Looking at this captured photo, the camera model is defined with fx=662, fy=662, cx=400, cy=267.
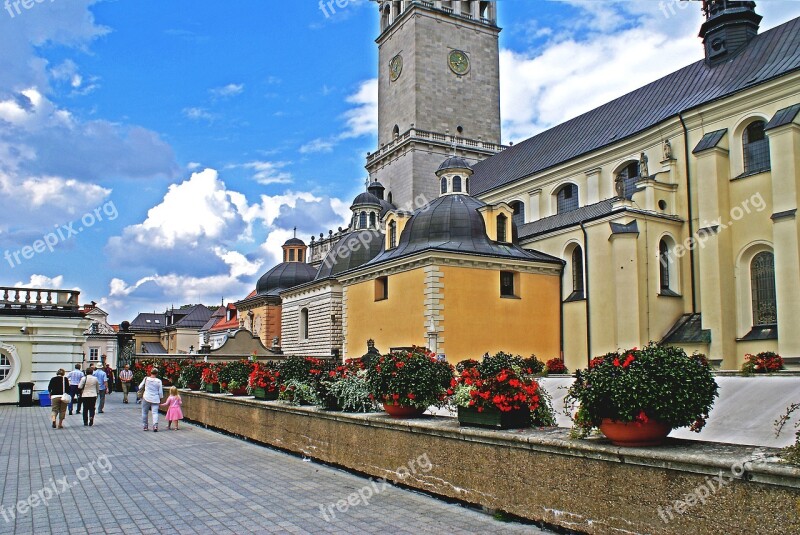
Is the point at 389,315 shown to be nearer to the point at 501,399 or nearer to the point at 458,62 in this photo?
the point at 501,399

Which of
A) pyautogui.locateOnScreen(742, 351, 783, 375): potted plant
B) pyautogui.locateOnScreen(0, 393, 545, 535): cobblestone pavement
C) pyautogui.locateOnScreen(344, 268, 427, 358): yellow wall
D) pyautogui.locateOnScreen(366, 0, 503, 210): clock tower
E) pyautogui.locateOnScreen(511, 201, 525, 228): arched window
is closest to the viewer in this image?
pyautogui.locateOnScreen(0, 393, 545, 535): cobblestone pavement

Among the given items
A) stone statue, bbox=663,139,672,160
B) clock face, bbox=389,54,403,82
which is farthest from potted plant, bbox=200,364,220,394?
clock face, bbox=389,54,403,82

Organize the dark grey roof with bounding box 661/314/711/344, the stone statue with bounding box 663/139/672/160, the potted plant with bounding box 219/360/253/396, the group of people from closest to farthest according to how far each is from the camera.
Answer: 1. the potted plant with bounding box 219/360/253/396
2. the group of people
3. the dark grey roof with bounding box 661/314/711/344
4. the stone statue with bounding box 663/139/672/160

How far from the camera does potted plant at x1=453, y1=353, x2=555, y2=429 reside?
7844 mm

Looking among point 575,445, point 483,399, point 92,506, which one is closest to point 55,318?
point 92,506

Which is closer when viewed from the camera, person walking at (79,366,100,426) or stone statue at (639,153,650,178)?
person walking at (79,366,100,426)

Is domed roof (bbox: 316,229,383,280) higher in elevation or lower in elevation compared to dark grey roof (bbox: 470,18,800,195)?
lower

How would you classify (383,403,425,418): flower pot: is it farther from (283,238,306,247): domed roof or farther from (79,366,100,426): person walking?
(283,238,306,247): domed roof

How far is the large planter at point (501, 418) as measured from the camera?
7840mm

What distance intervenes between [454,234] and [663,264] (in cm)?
937

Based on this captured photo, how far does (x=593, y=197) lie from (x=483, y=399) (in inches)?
1155

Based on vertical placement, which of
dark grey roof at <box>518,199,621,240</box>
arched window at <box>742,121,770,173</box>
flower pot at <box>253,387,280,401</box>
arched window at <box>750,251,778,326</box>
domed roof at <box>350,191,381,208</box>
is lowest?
flower pot at <box>253,387,280,401</box>

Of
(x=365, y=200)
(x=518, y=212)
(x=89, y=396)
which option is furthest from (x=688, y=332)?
(x=365, y=200)

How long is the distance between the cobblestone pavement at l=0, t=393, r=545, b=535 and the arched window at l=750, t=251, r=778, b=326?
2042 centimetres
